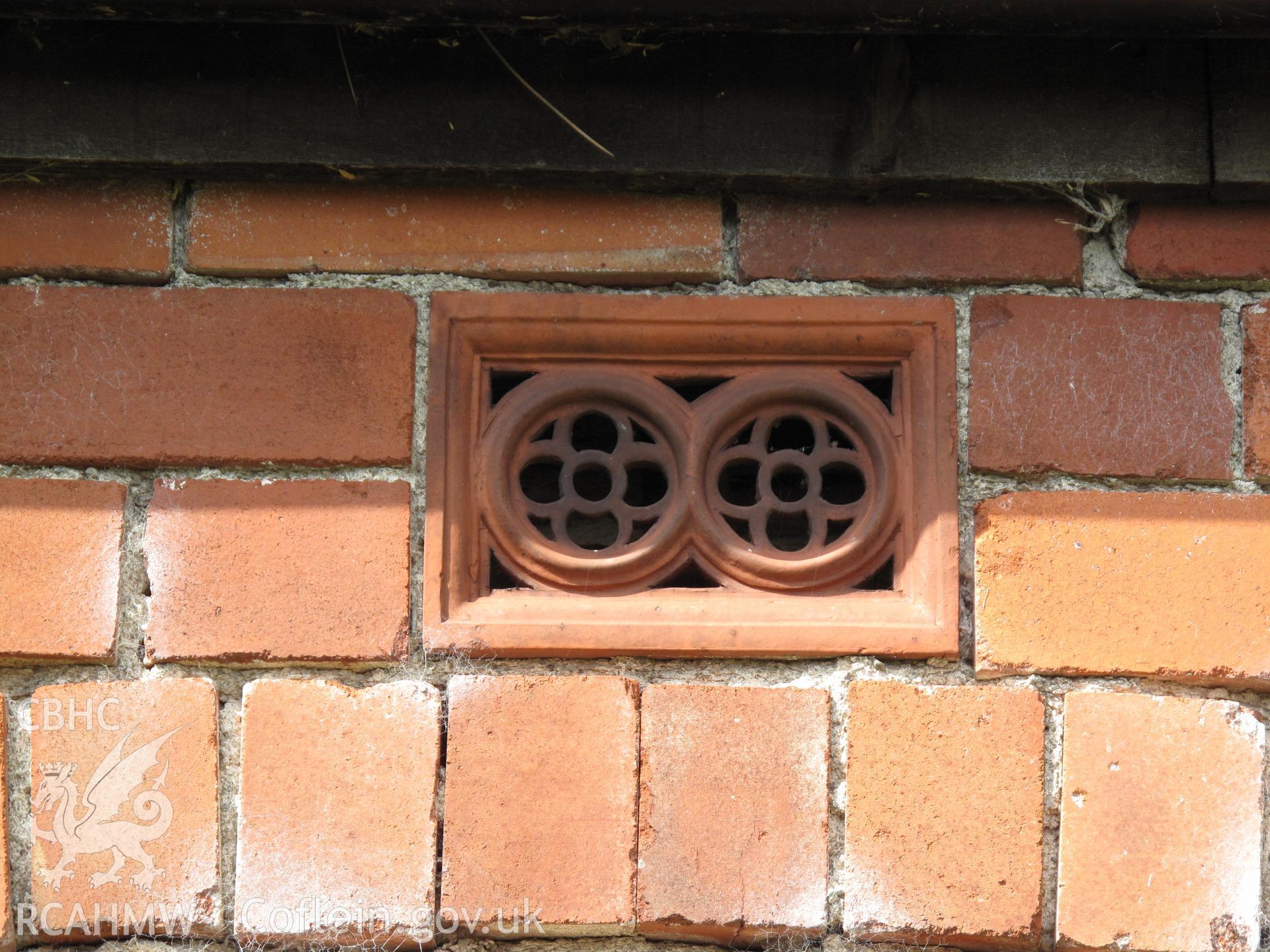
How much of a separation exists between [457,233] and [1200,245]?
1.20m

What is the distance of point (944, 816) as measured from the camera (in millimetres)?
1937

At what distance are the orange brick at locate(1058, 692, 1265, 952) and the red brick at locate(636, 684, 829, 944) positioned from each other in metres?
0.38

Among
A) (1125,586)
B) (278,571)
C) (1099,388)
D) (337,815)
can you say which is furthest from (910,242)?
(337,815)

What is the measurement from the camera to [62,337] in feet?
6.83

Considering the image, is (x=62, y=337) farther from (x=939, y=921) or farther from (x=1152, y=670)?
(x=1152, y=670)

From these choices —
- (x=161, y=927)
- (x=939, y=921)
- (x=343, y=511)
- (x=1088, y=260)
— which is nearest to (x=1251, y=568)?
(x=1088, y=260)

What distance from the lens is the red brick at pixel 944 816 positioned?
1.92 m

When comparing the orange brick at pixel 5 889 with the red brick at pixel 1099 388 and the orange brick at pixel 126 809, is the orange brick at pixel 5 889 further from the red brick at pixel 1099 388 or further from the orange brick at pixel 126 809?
the red brick at pixel 1099 388

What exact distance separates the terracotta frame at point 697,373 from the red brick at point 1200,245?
1.10 ft

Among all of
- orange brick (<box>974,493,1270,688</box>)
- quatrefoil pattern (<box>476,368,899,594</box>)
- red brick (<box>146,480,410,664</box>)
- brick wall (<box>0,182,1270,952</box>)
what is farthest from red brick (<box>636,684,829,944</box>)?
red brick (<box>146,480,410,664</box>)

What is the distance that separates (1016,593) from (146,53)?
5.15 ft

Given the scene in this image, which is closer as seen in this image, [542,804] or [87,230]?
[542,804]

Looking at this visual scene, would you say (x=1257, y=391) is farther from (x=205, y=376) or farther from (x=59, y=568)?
(x=59, y=568)

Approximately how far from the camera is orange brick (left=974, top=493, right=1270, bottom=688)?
1985 mm
